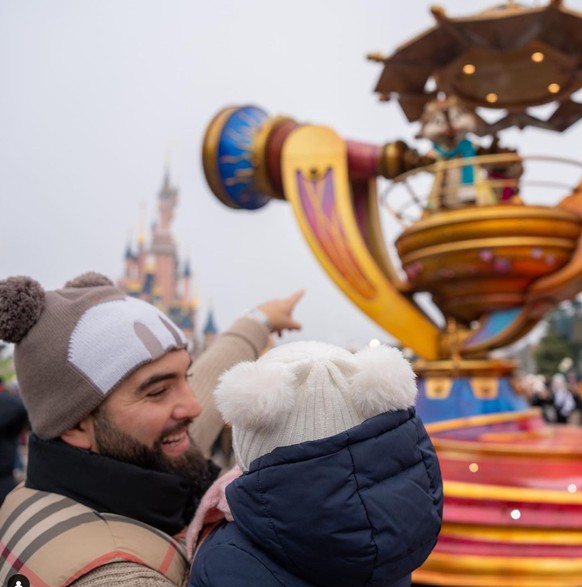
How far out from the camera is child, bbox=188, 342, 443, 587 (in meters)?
0.73

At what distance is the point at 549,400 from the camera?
8625 mm

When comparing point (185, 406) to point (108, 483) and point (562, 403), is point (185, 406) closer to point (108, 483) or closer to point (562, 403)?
point (108, 483)

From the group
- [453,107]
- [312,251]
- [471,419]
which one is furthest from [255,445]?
[453,107]

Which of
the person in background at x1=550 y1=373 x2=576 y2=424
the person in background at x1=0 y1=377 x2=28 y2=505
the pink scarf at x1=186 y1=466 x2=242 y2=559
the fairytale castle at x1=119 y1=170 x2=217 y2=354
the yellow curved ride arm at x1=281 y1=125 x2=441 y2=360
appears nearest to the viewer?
the pink scarf at x1=186 y1=466 x2=242 y2=559

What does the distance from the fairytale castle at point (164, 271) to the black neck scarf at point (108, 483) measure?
111 feet

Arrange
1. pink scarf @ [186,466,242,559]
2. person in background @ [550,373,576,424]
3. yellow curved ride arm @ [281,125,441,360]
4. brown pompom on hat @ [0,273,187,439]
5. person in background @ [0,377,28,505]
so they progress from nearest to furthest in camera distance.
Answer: pink scarf @ [186,466,242,559], brown pompom on hat @ [0,273,187,439], person in background @ [0,377,28,505], yellow curved ride arm @ [281,125,441,360], person in background @ [550,373,576,424]

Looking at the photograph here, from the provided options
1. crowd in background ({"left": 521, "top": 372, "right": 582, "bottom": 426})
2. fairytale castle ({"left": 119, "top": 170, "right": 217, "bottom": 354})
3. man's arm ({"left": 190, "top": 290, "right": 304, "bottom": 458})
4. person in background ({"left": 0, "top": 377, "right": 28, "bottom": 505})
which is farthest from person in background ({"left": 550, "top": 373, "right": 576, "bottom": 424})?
fairytale castle ({"left": 119, "top": 170, "right": 217, "bottom": 354})

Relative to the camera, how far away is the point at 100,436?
112 centimetres

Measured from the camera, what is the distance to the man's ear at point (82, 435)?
1.13 m

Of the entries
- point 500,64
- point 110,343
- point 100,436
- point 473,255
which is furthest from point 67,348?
point 500,64

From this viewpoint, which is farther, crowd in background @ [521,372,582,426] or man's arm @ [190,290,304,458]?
crowd in background @ [521,372,582,426]

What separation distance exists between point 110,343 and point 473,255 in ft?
9.16

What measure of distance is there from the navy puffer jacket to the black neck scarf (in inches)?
11.4

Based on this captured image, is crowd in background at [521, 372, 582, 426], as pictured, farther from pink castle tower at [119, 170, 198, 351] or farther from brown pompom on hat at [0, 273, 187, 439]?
pink castle tower at [119, 170, 198, 351]
